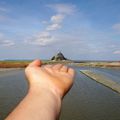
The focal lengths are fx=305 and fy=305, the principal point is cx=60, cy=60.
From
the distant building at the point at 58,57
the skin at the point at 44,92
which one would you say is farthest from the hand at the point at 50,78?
the distant building at the point at 58,57

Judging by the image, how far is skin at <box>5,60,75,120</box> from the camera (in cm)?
224

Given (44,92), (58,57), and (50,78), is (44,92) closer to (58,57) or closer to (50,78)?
(50,78)

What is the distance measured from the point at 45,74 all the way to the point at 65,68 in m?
0.39

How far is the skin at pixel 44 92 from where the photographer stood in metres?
2.24

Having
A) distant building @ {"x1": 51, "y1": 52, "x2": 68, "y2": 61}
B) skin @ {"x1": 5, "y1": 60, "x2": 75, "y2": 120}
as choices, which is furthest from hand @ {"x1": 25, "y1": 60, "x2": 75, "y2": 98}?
distant building @ {"x1": 51, "y1": 52, "x2": 68, "y2": 61}

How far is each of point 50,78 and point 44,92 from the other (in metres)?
0.25

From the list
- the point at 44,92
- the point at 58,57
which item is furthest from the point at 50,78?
the point at 58,57

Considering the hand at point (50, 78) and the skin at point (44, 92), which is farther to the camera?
the hand at point (50, 78)

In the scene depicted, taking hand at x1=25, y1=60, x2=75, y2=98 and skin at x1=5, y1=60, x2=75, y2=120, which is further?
hand at x1=25, y1=60, x2=75, y2=98

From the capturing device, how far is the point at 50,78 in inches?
115

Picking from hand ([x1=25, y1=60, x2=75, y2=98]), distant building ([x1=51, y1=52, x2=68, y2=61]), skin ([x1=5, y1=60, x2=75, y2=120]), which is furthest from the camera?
distant building ([x1=51, y1=52, x2=68, y2=61])

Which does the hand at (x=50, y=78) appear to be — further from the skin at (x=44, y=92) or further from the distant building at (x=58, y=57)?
the distant building at (x=58, y=57)

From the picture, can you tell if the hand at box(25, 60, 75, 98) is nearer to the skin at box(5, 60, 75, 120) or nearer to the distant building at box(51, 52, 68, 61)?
the skin at box(5, 60, 75, 120)

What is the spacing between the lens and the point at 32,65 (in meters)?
3.11
